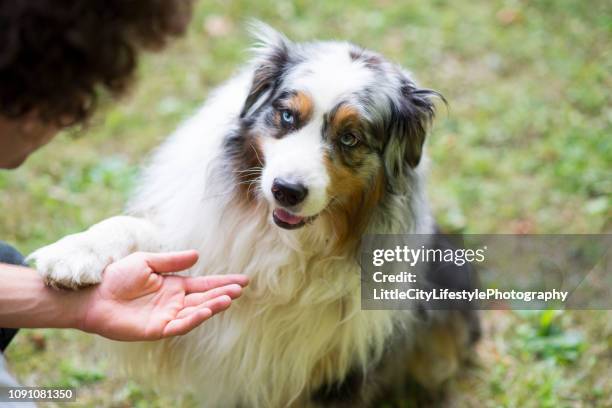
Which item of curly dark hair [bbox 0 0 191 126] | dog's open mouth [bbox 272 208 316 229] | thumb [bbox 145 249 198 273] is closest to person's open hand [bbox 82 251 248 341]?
thumb [bbox 145 249 198 273]

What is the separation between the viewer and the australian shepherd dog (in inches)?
95.6

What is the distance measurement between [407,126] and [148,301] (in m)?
1.13

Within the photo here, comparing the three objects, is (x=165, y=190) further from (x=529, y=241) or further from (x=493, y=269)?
(x=529, y=241)

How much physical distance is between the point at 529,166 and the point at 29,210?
10.2 feet

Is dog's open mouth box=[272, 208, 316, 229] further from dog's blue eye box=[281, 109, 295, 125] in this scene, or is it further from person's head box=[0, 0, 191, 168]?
person's head box=[0, 0, 191, 168]

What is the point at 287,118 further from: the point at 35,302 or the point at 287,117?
the point at 35,302

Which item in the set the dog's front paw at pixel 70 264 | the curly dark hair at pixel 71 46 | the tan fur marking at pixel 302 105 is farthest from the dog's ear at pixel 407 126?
the dog's front paw at pixel 70 264

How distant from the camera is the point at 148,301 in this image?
94.7 inches

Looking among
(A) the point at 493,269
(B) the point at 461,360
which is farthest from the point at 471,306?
(A) the point at 493,269

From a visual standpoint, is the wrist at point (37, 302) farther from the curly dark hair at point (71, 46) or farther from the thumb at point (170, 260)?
the curly dark hair at point (71, 46)

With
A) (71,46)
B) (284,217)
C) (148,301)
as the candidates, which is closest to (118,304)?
(148,301)

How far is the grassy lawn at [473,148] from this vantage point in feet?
11.0

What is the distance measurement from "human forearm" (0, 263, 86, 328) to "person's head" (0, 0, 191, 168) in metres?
0.59

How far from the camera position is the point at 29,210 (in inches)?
156
